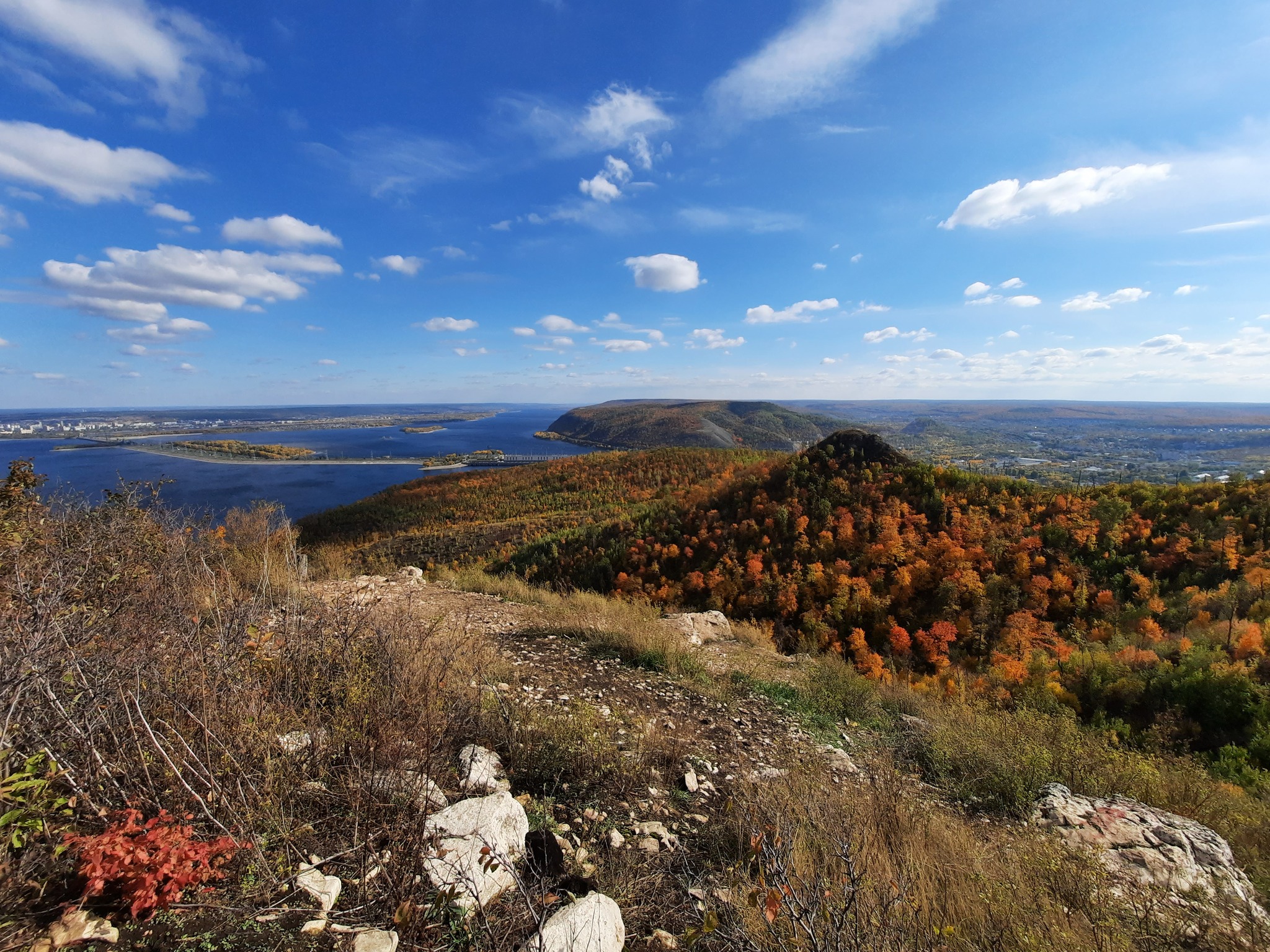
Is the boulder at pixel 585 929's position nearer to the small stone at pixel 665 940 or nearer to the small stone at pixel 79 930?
the small stone at pixel 665 940

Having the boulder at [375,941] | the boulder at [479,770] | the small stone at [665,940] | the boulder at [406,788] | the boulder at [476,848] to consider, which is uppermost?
the boulder at [406,788]

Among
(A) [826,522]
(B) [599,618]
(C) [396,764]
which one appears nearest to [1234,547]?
(A) [826,522]

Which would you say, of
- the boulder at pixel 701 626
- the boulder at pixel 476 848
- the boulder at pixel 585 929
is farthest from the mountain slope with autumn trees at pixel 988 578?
the boulder at pixel 476 848

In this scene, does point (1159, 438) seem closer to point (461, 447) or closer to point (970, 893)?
point (970, 893)

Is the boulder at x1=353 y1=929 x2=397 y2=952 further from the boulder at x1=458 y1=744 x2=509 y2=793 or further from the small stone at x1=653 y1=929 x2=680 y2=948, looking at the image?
the small stone at x1=653 y1=929 x2=680 y2=948

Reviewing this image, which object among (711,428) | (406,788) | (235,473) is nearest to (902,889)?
(406,788)

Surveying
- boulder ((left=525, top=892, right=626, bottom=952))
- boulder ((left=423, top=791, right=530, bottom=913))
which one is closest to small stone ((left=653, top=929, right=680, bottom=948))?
boulder ((left=525, top=892, right=626, bottom=952))

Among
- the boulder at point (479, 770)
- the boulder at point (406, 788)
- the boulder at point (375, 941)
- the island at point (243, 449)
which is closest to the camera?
the boulder at point (375, 941)

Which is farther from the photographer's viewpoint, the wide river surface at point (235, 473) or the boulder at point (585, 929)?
the wide river surface at point (235, 473)
